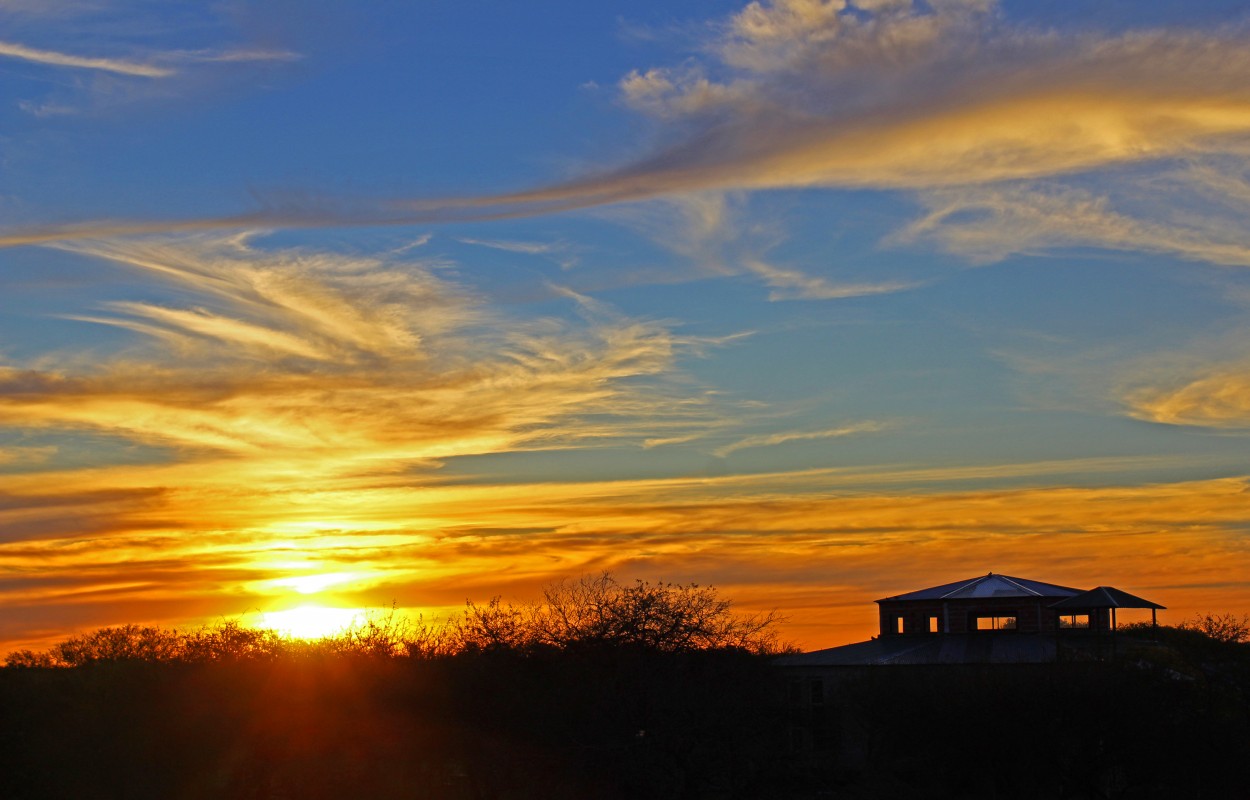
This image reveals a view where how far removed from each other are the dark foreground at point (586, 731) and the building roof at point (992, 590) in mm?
11050

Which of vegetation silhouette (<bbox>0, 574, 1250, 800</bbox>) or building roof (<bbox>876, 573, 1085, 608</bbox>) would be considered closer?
vegetation silhouette (<bbox>0, 574, 1250, 800</bbox>)

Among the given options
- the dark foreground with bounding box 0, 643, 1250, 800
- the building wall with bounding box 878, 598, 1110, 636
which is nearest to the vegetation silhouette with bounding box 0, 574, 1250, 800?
the dark foreground with bounding box 0, 643, 1250, 800

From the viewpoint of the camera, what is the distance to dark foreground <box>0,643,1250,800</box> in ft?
137

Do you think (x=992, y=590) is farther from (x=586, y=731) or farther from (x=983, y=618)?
(x=586, y=731)

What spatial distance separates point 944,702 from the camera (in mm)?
54500

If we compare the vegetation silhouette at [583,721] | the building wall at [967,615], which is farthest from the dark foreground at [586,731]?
the building wall at [967,615]

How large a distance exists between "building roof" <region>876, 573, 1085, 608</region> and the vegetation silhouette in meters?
9.37

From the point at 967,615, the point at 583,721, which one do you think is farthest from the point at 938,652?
the point at 583,721

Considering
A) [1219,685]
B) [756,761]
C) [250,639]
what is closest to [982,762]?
[1219,685]

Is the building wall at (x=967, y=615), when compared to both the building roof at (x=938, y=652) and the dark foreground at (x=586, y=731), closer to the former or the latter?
the building roof at (x=938, y=652)

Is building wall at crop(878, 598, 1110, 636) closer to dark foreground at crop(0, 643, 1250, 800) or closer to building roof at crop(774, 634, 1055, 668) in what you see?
building roof at crop(774, 634, 1055, 668)

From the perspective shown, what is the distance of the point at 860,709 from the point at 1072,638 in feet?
37.2

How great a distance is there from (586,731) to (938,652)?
2562 centimetres

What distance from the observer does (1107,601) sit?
61.0 metres
